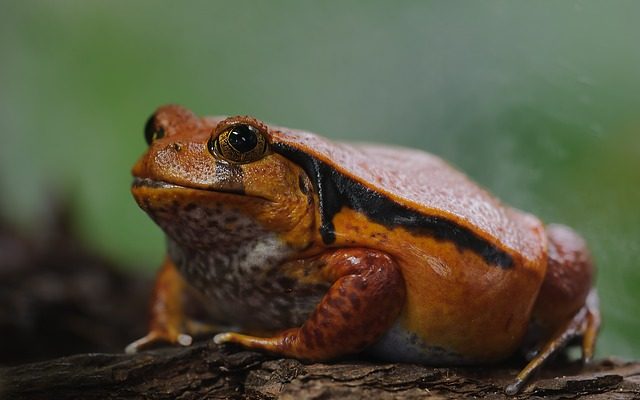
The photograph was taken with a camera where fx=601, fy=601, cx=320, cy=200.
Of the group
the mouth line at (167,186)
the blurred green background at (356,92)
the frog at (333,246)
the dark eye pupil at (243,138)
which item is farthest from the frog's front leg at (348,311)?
the blurred green background at (356,92)

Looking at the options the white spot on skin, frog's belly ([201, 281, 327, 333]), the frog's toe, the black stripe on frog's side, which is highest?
the black stripe on frog's side

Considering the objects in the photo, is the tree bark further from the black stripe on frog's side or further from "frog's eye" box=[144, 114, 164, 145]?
"frog's eye" box=[144, 114, 164, 145]

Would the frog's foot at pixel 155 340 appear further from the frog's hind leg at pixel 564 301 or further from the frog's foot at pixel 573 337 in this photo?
the frog's hind leg at pixel 564 301

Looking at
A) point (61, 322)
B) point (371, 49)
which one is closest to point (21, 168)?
point (61, 322)

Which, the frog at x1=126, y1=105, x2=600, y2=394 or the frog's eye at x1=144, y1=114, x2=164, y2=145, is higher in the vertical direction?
the frog's eye at x1=144, y1=114, x2=164, y2=145

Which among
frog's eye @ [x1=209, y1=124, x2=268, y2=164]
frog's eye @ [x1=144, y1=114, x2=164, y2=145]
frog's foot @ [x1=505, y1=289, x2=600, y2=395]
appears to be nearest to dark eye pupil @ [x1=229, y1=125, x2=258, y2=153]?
frog's eye @ [x1=209, y1=124, x2=268, y2=164]

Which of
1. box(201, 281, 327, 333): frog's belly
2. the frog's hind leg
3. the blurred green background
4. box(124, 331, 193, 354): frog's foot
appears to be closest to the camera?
box(201, 281, 327, 333): frog's belly

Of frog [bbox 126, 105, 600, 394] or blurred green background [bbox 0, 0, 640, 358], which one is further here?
blurred green background [bbox 0, 0, 640, 358]

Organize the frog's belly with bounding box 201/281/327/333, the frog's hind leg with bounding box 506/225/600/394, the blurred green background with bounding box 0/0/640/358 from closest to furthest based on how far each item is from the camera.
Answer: the frog's belly with bounding box 201/281/327/333, the frog's hind leg with bounding box 506/225/600/394, the blurred green background with bounding box 0/0/640/358
